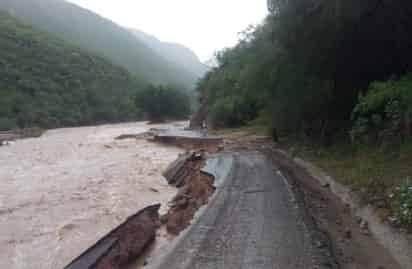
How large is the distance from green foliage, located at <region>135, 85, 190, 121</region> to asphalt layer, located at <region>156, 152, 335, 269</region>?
63.0 meters

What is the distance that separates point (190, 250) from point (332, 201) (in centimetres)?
429

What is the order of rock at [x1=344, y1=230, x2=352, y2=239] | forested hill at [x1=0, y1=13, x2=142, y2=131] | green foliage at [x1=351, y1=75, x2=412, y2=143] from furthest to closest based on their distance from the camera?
forested hill at [x1=0, y1=13, x2=142, y2=131], green foliage at [x1=351, y1=75, x2=412, y2=143], rock at [x1=344, y1=230, x2=352, y2=239]

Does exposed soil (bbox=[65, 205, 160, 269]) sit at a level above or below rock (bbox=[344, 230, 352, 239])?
below

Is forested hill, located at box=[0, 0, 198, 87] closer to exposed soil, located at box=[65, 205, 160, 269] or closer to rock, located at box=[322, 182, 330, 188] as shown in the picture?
rock, located at box=[322, 182, 330, 188]

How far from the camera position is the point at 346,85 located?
500 inches

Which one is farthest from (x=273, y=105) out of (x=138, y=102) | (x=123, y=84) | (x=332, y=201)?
(x=123, y=84)

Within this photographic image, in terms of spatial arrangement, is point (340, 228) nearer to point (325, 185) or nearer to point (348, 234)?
point (348, 234)

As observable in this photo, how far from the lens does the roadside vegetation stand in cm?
848

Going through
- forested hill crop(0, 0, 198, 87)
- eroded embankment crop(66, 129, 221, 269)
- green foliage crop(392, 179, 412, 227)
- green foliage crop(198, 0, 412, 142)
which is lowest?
eroded embankment crop(66, 129, 221, 269)

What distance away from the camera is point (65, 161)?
18500 millimetres

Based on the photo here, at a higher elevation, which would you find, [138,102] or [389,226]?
[138,102]

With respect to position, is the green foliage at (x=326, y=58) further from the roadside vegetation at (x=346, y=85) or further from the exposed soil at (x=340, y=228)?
the exposed soil at (x=340, y=228)

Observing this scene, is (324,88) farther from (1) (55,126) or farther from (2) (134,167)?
(1) (55,126)

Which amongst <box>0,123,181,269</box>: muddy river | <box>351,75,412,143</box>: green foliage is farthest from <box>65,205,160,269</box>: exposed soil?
<box>351,75,412,143</box>: green foliage
